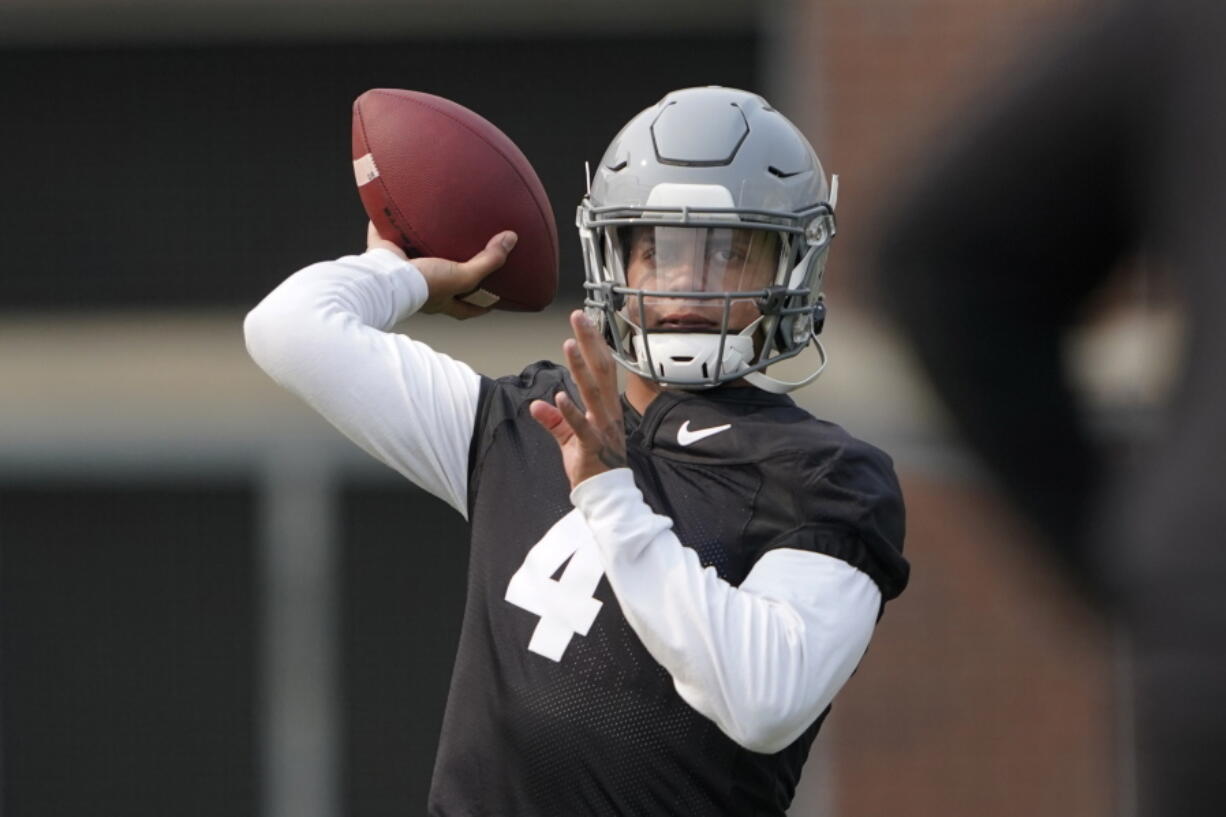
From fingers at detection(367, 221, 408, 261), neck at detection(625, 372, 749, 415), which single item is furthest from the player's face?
fingers at detection(367, 221, 408, 261)

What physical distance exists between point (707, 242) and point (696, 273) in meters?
0.04

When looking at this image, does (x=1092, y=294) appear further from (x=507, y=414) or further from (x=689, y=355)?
(x=507, y=414)

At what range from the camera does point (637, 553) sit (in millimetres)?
Result: 2096

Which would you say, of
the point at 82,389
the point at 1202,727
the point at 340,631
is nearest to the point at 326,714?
the point at 340,631

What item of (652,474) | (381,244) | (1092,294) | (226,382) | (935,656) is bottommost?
(935,656)

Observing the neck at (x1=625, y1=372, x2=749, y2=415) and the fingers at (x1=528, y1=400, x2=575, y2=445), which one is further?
the neck at (x1=625, y1=372, x2=749, y2=415)

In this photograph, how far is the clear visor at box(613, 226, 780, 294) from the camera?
2.36 meters

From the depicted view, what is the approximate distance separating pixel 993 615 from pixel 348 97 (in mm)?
2433

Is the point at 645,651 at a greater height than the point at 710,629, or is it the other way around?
the point at 710,629

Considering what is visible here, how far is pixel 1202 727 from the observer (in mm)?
1288

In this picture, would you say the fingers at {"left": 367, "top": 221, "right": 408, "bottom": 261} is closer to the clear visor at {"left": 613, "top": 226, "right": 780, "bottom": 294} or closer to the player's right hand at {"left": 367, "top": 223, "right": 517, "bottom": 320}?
the player's right hand at {"left": 367, "top": 223, "right": 517, "bottom": 320}

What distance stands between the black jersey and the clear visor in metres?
0.16

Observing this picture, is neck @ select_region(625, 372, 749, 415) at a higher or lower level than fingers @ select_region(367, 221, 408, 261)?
lower

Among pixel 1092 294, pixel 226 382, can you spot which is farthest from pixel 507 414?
pixel 226 382
